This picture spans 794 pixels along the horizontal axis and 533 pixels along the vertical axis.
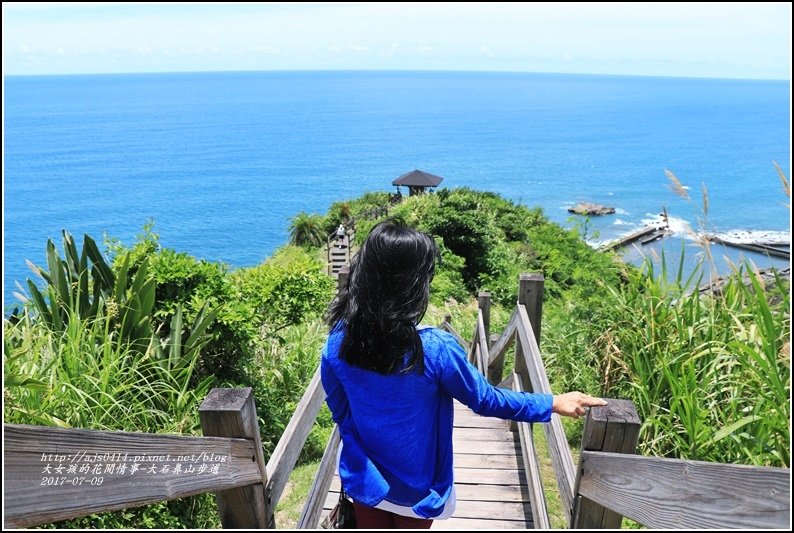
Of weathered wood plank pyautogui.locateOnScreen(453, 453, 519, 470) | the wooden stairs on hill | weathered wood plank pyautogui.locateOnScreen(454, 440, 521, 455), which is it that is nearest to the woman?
weathered wood plank pyautogui.locateOnScreen(453, 453, 519, 470)

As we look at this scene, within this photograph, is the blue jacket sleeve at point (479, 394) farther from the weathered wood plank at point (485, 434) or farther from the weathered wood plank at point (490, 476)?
the weathered wood plank at point (485, 434)

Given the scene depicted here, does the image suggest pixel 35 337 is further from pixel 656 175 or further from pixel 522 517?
pixel 656 175

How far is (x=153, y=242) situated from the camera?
5.51m

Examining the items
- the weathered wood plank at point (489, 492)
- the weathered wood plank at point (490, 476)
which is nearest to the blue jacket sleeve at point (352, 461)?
the weathered wood plank at point (489, 492)

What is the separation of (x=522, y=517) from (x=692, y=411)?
3.59 feet

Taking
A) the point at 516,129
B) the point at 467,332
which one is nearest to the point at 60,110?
the point at 516,129

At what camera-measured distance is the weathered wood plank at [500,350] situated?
4.31 meters

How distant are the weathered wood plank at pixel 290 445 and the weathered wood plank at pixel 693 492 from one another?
106cm

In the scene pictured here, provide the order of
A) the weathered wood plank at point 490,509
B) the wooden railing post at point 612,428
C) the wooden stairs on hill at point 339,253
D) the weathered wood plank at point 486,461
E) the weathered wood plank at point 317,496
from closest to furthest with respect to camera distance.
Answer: the wooden railing post at point 612,428 → the weathered wood plank at point 317,496 → the weathered wood plank at point 490,509 → the weathered wood plank at point 486,461 → the wooden stairs on hill at point 339,253

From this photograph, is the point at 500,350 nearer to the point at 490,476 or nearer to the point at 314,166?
the point at 490,476

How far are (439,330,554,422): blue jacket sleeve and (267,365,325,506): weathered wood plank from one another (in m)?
0.68

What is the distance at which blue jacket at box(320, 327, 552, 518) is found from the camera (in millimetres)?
1929

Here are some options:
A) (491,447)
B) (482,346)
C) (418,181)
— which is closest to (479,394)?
(491,447)

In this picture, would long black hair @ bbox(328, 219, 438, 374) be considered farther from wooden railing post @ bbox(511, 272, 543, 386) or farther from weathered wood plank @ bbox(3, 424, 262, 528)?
wooden railing post @ bbox(511, 272, 543, 386)
